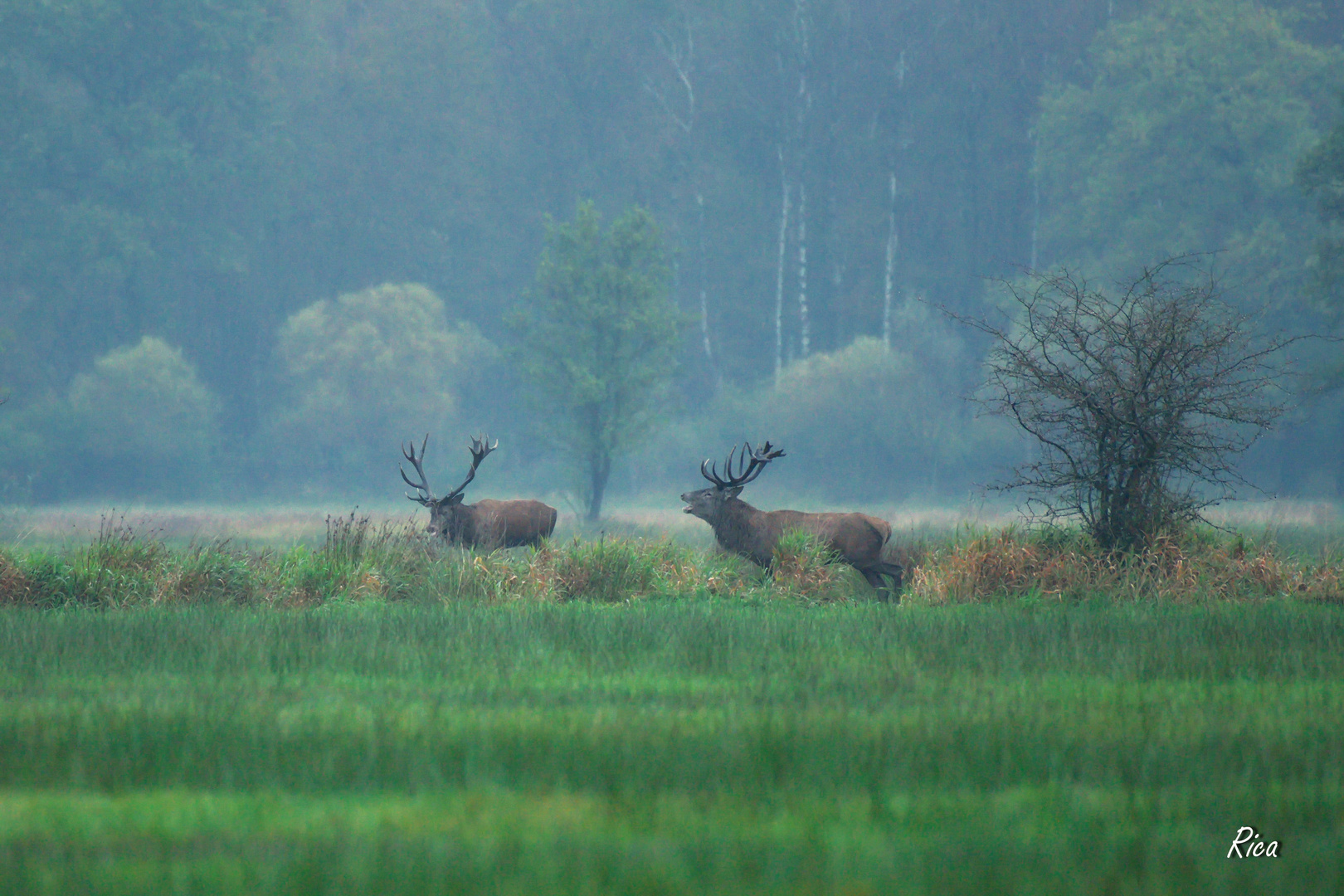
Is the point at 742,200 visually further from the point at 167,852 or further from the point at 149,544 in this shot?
the point at 167,852

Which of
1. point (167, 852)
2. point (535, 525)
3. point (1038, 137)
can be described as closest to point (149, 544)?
point (535, 525)

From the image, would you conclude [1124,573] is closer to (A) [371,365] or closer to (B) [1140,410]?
(B) [1140,410]

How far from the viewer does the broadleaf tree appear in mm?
31188

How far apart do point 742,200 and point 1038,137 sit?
13.8m

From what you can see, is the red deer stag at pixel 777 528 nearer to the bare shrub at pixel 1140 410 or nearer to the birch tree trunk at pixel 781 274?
the bare shrub at pixel 1140 410

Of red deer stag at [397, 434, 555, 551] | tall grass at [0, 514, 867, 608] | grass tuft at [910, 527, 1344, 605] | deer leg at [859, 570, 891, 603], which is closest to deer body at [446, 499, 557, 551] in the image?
red deer stag at [397, 434, 555, 551]

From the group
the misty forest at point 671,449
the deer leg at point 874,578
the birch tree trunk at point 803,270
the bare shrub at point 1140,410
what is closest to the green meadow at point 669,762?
the misty forest at point 671,449

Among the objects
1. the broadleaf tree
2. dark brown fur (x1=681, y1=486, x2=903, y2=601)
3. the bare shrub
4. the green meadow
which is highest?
the broadleaf tree

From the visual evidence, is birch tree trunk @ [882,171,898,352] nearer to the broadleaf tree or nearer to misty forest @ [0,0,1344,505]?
misty forest @ [0,0,1344,505]

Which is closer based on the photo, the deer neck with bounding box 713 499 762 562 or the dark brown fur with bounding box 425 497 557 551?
the deer neck with bounding box 713 499 762 562

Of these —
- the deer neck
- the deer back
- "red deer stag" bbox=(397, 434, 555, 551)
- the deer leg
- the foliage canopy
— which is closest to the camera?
the deer leg

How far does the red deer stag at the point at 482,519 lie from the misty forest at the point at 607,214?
41.2 ft

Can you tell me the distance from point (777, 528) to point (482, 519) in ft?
15.2

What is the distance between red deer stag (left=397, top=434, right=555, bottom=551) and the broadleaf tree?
39.0 ft
